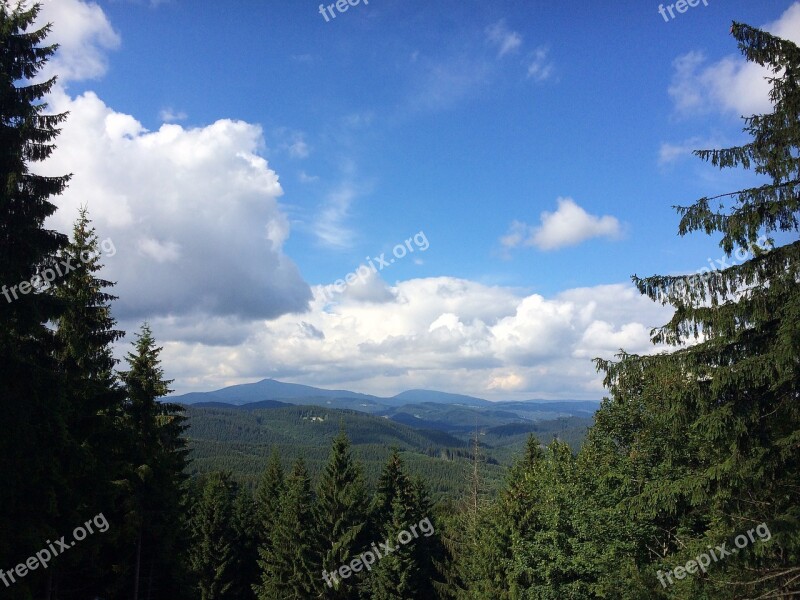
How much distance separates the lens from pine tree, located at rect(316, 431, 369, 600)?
34.2 metres

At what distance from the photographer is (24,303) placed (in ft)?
34.9

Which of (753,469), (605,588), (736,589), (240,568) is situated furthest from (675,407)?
(240,568)

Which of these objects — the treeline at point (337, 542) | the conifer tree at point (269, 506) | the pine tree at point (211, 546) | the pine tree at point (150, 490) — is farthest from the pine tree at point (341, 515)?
the pine tree at point (150, 490)

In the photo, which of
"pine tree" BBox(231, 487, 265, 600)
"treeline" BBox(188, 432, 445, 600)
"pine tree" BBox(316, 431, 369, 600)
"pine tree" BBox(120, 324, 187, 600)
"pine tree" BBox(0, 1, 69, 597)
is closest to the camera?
"pine tree" BBox(0, 1, 69, 597)

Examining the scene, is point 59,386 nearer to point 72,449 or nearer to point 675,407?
point 72,449

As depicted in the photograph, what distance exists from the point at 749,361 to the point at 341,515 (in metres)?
33.0

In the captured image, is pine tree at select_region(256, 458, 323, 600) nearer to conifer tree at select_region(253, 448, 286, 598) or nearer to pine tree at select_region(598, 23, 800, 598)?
conifer tree at select_region(253, 448, 286, 598)

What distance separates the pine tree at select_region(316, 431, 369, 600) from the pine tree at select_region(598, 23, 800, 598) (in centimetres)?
2986

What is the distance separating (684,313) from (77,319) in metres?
18.3

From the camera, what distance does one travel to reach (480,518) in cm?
2961

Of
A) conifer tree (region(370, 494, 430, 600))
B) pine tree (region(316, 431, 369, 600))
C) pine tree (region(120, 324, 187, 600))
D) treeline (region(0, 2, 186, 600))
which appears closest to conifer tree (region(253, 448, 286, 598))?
pine tree (region(316, 431, 369, 600))

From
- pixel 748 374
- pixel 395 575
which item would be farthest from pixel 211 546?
pixel 748 374

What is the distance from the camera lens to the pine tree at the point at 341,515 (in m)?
34.2

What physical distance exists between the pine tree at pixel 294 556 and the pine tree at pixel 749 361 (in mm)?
31370
